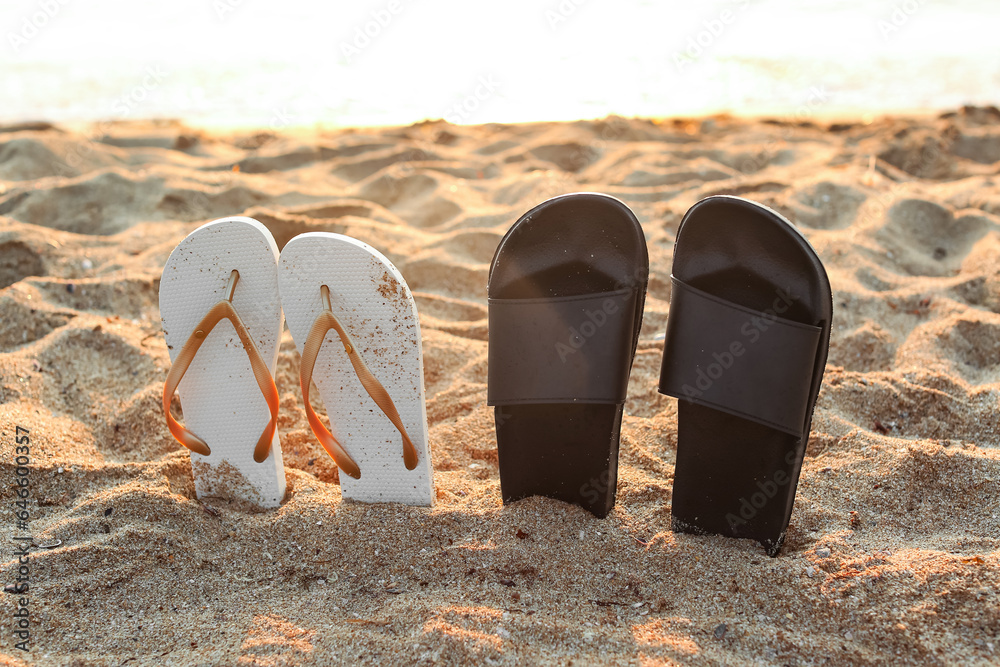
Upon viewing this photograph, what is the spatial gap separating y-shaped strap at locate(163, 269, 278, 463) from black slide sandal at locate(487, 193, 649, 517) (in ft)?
1.38

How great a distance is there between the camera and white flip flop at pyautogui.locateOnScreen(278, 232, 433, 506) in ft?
4.04

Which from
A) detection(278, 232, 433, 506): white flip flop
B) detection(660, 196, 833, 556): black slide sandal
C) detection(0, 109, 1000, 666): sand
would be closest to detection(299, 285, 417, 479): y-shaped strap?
detection(278, 232, 433, 506): white flip flop

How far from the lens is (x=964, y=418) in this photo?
1464mm

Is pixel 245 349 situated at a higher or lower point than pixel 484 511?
higher

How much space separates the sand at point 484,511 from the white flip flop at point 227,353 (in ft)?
0.25

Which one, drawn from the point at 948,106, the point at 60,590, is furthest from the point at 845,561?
the point at 948,106

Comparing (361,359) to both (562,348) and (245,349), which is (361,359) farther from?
(562,348)

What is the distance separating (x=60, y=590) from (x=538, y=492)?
0.84 metres

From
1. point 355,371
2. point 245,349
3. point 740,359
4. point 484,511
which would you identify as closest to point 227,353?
point 245,349

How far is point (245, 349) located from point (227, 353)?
0.22 feet

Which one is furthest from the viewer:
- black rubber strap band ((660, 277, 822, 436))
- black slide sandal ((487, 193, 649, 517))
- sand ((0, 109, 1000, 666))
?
black slide sandal ((487, 193, 649, 517))

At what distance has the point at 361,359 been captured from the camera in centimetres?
126

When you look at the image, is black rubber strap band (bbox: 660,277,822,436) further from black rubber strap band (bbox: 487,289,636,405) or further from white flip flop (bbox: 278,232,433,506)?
white flip flop (bbox: 278,232,433,506)

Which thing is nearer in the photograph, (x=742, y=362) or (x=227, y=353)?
(x=742, y=362)
